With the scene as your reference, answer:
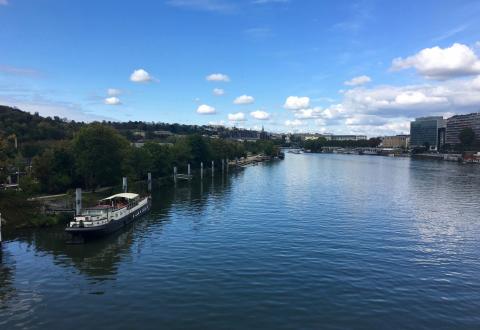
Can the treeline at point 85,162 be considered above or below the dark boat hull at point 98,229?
above

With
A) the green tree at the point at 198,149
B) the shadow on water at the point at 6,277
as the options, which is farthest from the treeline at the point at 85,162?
the green tree at the point at 198,149

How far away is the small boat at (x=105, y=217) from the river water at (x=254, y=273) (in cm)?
145

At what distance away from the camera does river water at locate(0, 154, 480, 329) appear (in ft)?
92.0

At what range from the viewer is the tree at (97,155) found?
3056 inches

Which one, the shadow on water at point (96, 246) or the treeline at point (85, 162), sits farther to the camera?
the treeline at point (85, 162)

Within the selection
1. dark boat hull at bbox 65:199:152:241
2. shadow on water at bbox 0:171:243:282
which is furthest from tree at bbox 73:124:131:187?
dark boat hull at bbox 65:199:152:241

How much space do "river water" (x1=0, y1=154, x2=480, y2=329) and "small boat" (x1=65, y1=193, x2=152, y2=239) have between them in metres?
1.45

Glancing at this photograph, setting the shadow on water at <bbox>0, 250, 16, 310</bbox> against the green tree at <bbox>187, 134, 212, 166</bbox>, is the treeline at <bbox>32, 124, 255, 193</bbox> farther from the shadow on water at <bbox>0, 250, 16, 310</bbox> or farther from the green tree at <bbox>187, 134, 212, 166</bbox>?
the green tree at <bbox>187, 134, 212, 166</bbox>

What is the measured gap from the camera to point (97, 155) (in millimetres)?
78875

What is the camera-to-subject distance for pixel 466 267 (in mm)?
39250

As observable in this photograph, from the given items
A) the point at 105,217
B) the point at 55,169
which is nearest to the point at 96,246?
the point at 105,217

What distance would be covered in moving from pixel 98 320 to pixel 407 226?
43.5 meters

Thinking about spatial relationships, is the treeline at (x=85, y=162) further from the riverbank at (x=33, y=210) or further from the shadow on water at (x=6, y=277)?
the shadow on water at (x=6, y=277)

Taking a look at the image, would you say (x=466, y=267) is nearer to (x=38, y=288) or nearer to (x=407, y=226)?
(x=407, y=226)
